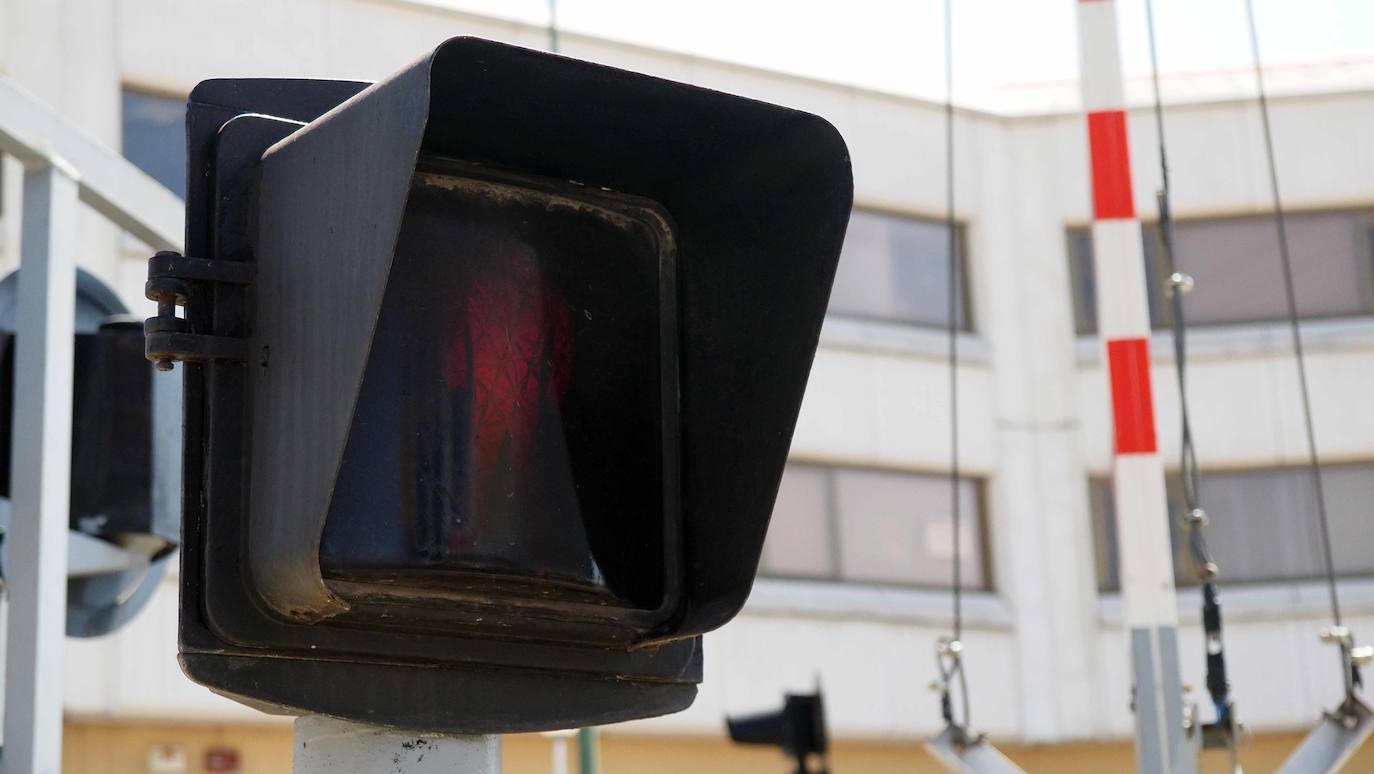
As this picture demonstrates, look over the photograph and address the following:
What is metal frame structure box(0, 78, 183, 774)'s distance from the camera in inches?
Answer: 150

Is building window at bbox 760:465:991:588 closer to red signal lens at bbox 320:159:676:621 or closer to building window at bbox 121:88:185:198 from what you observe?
building window at bbox 121:88:185:198

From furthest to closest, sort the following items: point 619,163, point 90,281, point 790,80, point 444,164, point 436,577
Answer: point 790,80 → point 90,281 → point 619,163 → point 444,164 → point 436,577

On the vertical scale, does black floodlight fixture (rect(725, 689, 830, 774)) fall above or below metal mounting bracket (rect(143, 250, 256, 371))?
below

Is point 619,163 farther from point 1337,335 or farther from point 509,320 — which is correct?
point 1337,335

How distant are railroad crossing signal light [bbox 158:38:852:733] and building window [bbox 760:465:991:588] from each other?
16.1 m

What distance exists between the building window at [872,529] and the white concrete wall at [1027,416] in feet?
0.65

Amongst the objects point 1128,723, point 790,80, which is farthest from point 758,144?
point 1128,723

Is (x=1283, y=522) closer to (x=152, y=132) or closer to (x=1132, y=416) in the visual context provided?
(x=152, y=132)

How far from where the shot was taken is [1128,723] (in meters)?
19.1

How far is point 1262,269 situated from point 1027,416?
3033 millimetres

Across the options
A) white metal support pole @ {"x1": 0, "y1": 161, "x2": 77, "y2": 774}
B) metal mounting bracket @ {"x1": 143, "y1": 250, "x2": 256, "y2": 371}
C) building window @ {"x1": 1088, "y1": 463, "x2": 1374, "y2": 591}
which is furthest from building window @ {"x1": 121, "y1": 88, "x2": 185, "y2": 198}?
metal mounting bracket @ {"x1": 143, "y1": 250, "x2": 256, "y2": 371}

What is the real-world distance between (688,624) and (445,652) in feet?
0.77

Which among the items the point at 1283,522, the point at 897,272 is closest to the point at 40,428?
the point at 897,272

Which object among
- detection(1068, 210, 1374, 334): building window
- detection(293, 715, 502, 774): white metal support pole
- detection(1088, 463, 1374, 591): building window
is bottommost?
detection(293, 715, 502, 774): white metal support pole
